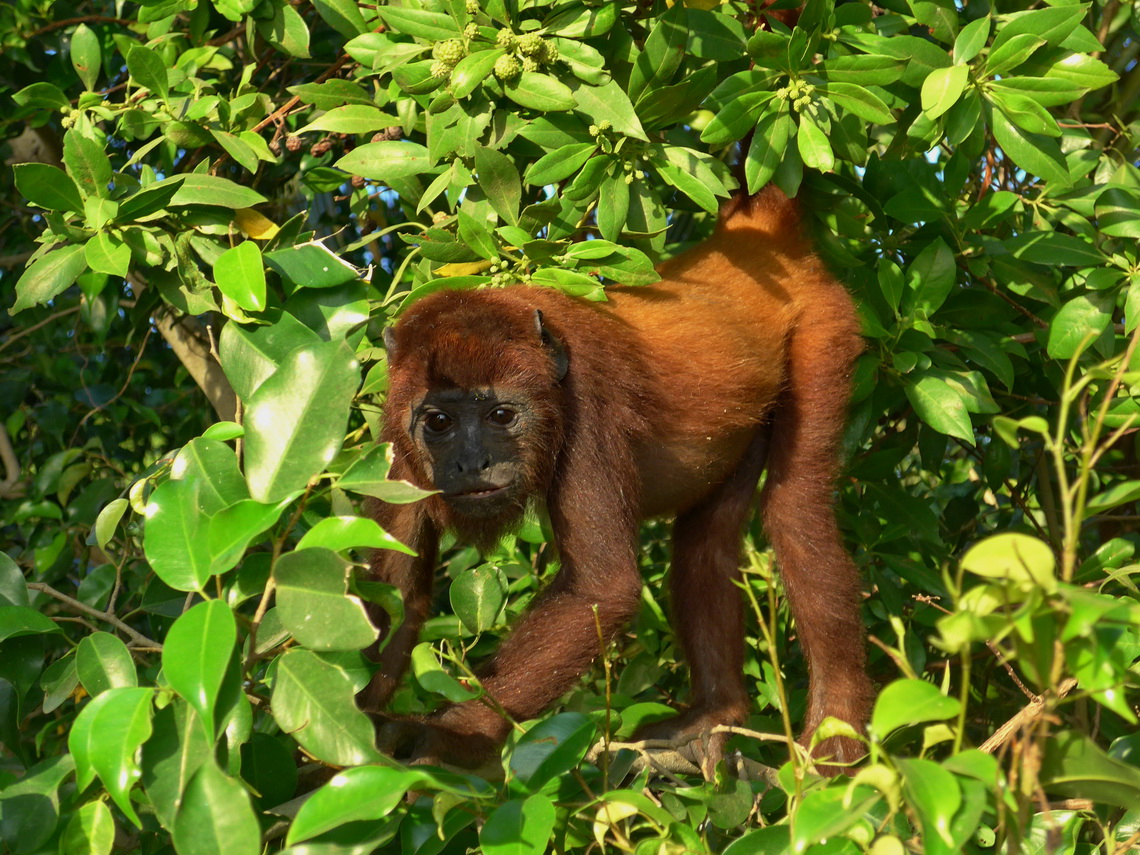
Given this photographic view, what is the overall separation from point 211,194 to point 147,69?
2.62 ft

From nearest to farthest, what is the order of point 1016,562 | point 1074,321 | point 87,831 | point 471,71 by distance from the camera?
point 1016,562 → point 87,831 → point 471,71 → point 1074,321

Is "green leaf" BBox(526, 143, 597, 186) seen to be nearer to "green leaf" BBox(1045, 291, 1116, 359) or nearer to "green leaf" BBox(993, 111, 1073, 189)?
"green leaf" BBox(993, 111, 1073, 189)

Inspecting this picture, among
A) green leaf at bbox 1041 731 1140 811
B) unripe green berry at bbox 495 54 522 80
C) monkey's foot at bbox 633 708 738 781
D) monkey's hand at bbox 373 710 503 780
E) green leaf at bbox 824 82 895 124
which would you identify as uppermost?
unripe green berry at bbox 495 54 522 80

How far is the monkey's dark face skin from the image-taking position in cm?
416

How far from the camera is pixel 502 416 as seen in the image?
4.32m

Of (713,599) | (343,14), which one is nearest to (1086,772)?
(713,599)

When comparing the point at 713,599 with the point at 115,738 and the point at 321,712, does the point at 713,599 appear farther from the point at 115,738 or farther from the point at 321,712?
the point at 115,738

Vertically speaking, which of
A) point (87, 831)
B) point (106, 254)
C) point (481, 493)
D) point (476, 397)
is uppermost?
point (106, 254)

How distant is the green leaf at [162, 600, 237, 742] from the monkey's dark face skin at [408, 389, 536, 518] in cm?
202

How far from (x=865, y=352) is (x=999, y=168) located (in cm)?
167

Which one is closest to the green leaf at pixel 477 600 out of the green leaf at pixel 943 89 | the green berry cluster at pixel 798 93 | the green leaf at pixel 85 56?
the green berry cluster at pixel 798 93

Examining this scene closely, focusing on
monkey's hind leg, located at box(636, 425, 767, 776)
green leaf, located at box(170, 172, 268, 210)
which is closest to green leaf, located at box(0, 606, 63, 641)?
green leaf, located at box(170, 172, 268, 210)

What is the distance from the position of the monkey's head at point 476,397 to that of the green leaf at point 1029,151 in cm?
175

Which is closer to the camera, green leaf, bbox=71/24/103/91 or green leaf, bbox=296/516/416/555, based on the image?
green leaf, bbox=296/516/416/555
